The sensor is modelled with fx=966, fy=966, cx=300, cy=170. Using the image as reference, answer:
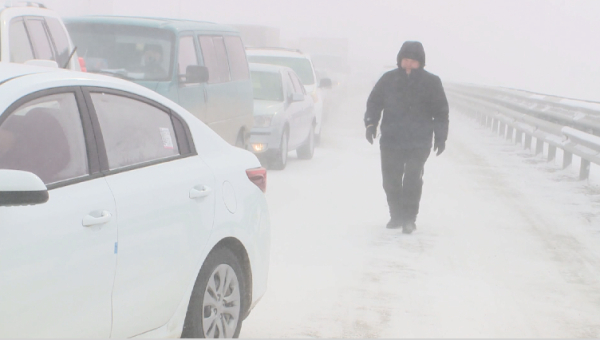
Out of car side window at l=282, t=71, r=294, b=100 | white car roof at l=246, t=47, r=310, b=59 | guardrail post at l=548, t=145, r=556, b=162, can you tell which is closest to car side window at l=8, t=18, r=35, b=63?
car side window at l=282, t=71, r=294, b=100

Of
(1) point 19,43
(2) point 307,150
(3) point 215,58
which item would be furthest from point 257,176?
(2) point 307,150

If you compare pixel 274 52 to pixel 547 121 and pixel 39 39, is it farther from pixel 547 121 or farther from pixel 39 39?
pixel 39 39

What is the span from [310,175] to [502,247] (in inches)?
215

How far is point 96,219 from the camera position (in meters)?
3.60

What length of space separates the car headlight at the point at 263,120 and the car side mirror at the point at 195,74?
153 inches

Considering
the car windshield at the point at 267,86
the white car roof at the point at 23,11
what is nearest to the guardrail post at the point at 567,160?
the car windshield at the point at 267,86

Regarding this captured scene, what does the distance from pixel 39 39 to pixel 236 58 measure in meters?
3.31

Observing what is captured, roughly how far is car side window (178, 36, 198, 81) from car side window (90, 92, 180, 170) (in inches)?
212

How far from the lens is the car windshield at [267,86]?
14.6 meters

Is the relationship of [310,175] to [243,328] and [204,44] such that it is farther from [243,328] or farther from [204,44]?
[243,328]

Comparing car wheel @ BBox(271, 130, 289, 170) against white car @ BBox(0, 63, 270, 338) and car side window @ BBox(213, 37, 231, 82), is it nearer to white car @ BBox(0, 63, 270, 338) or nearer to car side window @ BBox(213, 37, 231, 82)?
car side window @ BBox(213, 37, 231, 82)

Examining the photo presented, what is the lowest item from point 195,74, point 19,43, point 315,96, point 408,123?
point 315,96

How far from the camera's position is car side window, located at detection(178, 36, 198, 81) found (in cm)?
1005

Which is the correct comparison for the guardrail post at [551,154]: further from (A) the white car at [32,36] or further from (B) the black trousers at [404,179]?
(A) the white car at [32,36]
